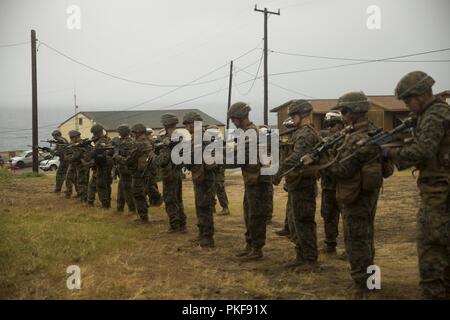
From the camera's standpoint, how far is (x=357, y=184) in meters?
5.36

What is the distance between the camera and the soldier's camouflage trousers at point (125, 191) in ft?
37.2

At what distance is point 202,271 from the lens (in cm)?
673

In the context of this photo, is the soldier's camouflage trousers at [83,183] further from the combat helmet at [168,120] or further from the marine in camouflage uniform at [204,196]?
the marine in camouflage uniform at [204,196]

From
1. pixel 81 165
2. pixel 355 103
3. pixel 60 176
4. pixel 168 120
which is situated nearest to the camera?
pixel 355 103

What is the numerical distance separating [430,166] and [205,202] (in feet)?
14.3

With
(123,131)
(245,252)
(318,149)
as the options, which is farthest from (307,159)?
(123,131)

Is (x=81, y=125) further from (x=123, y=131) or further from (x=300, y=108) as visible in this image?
(x=300, y=108)

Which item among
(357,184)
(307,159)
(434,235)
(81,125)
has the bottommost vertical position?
(434,235)

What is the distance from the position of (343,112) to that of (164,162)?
4.52m

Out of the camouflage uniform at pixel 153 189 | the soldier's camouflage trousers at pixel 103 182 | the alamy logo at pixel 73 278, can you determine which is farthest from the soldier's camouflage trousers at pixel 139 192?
the alamy logo at pixel 73 278

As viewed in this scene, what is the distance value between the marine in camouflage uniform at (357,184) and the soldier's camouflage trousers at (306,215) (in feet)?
3.18

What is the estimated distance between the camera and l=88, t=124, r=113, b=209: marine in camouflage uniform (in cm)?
1203
